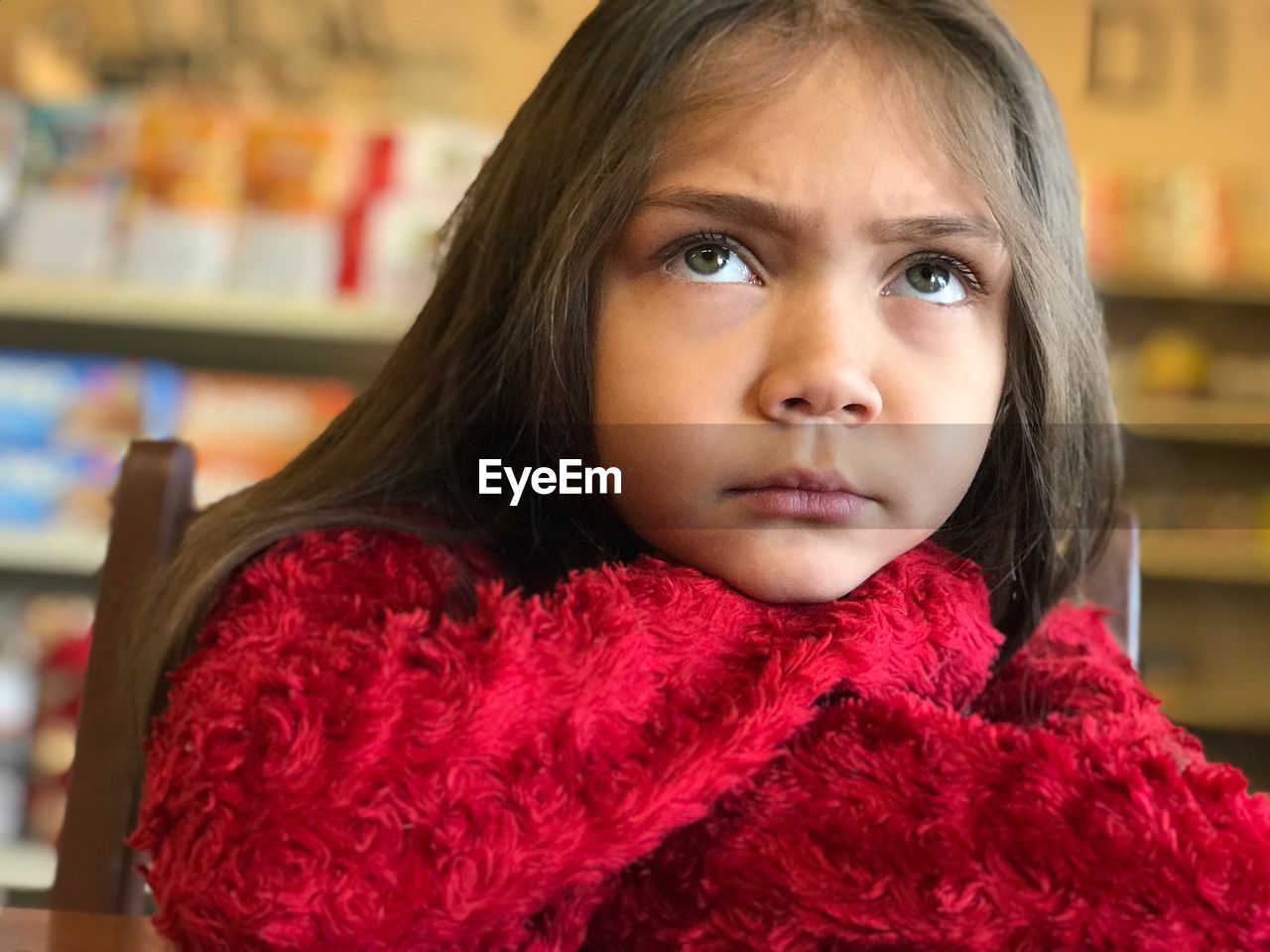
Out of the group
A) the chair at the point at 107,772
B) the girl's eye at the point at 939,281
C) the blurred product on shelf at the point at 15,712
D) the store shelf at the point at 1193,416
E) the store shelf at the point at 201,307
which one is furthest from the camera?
the store shelf at the point at 1193,416

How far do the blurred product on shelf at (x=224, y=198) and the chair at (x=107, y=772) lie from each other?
1.01 meters

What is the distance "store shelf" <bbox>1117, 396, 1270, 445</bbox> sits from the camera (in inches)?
79.4

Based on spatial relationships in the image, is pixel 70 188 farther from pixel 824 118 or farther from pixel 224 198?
pixel 824 118

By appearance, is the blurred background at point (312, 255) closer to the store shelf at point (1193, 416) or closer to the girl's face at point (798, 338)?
the store shelf at point (1193, 416)

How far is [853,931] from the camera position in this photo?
0.35m

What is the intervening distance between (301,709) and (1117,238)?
1.88 metres

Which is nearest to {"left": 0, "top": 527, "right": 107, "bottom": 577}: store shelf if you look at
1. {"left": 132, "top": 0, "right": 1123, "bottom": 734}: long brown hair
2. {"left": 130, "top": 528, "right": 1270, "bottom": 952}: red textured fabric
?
{"left": 132, "top": 0, "right": 1123, "bottom": 734}: long brown hair

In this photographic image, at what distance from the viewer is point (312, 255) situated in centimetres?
162

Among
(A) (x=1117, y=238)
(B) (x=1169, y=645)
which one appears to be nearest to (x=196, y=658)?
(A) (x=1117, y=238)

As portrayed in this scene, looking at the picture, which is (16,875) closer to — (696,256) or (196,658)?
(196,658)

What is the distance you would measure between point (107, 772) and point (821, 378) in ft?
1.33

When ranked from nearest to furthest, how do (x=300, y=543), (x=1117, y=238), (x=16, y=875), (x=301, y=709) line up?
(x=301, y=709) → (x=300, y=543) → (x=16, y=875) → (x=1117, y=238)

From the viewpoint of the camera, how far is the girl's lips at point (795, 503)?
41 centimetres

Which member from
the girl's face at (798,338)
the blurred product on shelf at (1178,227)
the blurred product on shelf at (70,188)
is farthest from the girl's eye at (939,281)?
the blurred product on shelf at (1178,227)
